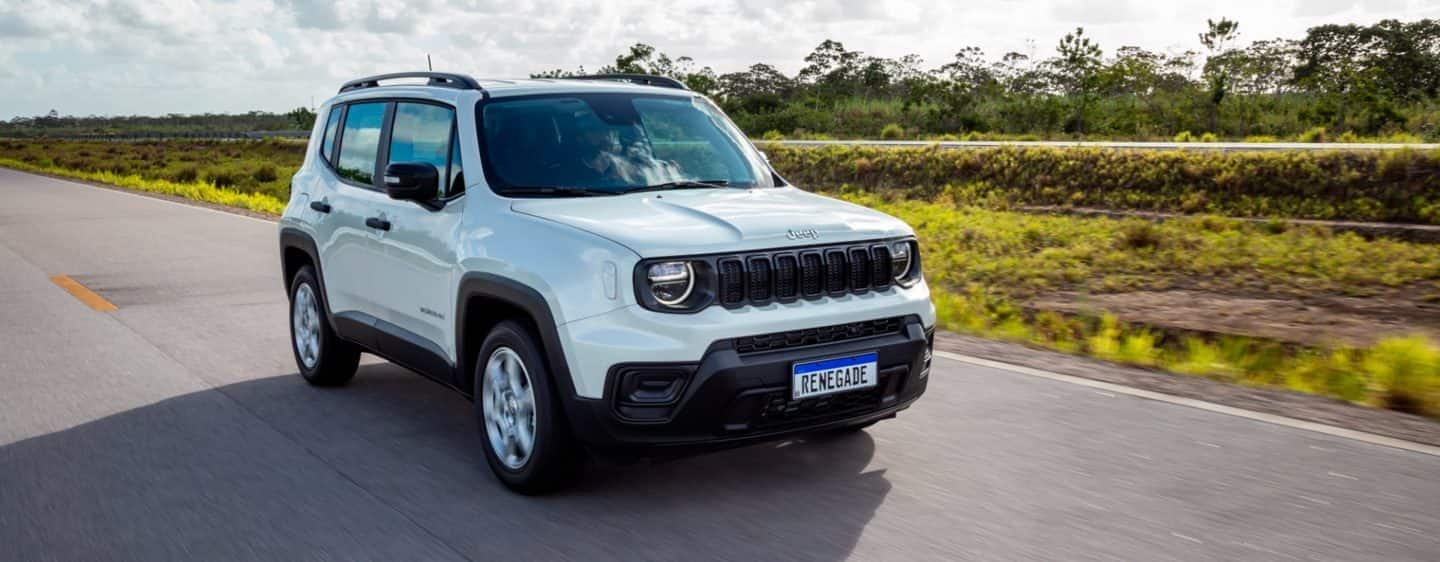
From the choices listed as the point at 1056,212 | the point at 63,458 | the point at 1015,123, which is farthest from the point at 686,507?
the point at 1015,123

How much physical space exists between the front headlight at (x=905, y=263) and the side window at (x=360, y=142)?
110 inches

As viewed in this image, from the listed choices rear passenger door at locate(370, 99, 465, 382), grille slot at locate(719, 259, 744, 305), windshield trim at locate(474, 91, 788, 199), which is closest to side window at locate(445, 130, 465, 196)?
rear passenger door at locate(370, 99, 465, 382)

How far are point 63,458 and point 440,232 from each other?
6.64 ft

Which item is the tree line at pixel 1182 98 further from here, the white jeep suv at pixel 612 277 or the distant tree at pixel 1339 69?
the white jeep suv at pixel 612 277

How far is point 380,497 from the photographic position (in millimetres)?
4859

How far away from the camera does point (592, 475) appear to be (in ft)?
16.7

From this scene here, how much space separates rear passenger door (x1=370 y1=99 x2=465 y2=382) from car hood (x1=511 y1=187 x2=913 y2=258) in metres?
0.53

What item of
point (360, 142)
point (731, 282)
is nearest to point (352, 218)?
point (360, 142)

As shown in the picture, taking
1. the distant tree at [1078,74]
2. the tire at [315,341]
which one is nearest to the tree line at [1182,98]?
the distant tree at [1078,74]

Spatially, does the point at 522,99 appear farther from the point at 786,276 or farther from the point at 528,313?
the point at 786,276

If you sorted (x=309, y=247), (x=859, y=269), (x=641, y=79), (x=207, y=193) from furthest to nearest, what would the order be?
1. (x=207, y=193)
2. (x=309, y=247)
3. (x=641, y=79)
4. (x=859, y=269)

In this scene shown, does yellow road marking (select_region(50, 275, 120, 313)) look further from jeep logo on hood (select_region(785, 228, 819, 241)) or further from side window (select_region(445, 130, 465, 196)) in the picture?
jeep logo on hood (select_region(785, 228, 819, 241))

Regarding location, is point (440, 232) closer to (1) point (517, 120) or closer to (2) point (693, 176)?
(1) point (517, 120)

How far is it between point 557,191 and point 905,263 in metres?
1.50
